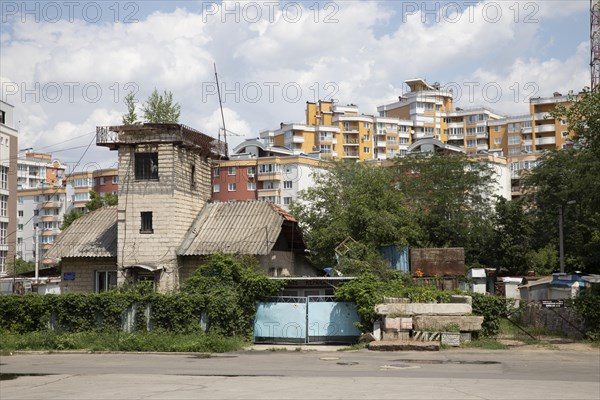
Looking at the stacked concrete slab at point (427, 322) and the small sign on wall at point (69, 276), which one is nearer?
the stacked concrete slab at point (427, 322)

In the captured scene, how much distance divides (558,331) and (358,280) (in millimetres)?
8616

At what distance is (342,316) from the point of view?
29812 mm

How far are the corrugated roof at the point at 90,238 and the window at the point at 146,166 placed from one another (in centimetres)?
416

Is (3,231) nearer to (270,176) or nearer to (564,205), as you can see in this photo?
(270,176)

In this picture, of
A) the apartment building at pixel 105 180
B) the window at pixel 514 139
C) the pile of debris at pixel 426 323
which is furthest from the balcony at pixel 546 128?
the pile of debris at pixel 426 323

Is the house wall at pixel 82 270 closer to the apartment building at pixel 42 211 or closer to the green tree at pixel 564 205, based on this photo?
the green tree at pixel 564 205

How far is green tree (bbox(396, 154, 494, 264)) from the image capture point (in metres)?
62.0

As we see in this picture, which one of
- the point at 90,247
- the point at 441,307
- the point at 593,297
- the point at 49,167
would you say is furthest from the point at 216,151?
the point at 49,167

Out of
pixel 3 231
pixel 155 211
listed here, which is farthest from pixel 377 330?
pixel 3 231

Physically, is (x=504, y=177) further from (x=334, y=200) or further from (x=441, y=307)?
(x=441, y=307)

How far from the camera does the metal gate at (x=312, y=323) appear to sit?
97.7 ft

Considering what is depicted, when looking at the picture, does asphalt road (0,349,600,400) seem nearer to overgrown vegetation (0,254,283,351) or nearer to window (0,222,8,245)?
overgrown vegetation (0,254,283,351)

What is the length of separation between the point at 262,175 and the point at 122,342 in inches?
2936

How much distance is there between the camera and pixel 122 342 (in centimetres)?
2808
